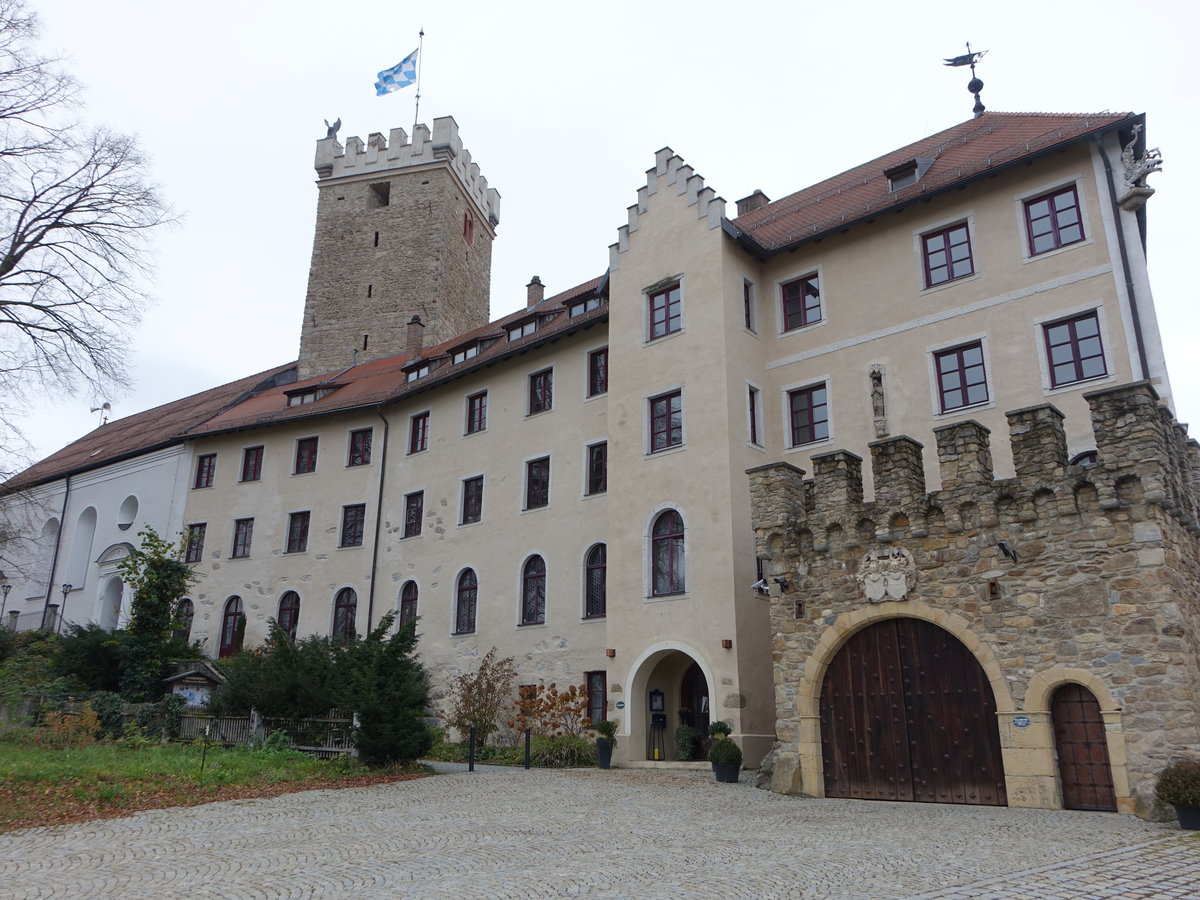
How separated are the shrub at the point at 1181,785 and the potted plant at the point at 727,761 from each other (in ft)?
22.0

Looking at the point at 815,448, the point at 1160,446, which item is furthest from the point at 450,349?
the point at 1160,446

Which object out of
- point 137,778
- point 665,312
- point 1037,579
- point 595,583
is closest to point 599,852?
point 1037,579

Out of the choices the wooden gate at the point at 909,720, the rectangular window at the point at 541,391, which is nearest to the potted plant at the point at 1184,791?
the wooden gate at the point at 909,720

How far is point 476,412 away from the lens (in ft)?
88.1

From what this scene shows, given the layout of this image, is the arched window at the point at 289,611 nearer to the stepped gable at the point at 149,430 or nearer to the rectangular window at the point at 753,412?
the stepped gable at the point at 149,430

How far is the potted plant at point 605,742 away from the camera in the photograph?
725 inches

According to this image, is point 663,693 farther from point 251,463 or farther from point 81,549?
point 81,549

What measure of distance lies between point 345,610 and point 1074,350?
20628mm

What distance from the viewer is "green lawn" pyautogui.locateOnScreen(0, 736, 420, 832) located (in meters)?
11.7

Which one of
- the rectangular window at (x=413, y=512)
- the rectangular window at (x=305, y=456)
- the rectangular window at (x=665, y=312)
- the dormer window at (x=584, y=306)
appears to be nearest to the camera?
the rectangular window at (x=665, y=312)

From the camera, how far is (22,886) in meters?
7.64

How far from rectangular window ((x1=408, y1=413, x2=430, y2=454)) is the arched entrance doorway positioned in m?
11.3

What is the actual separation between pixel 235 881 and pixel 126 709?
14285mm

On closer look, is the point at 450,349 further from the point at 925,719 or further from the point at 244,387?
the point at 925,719
